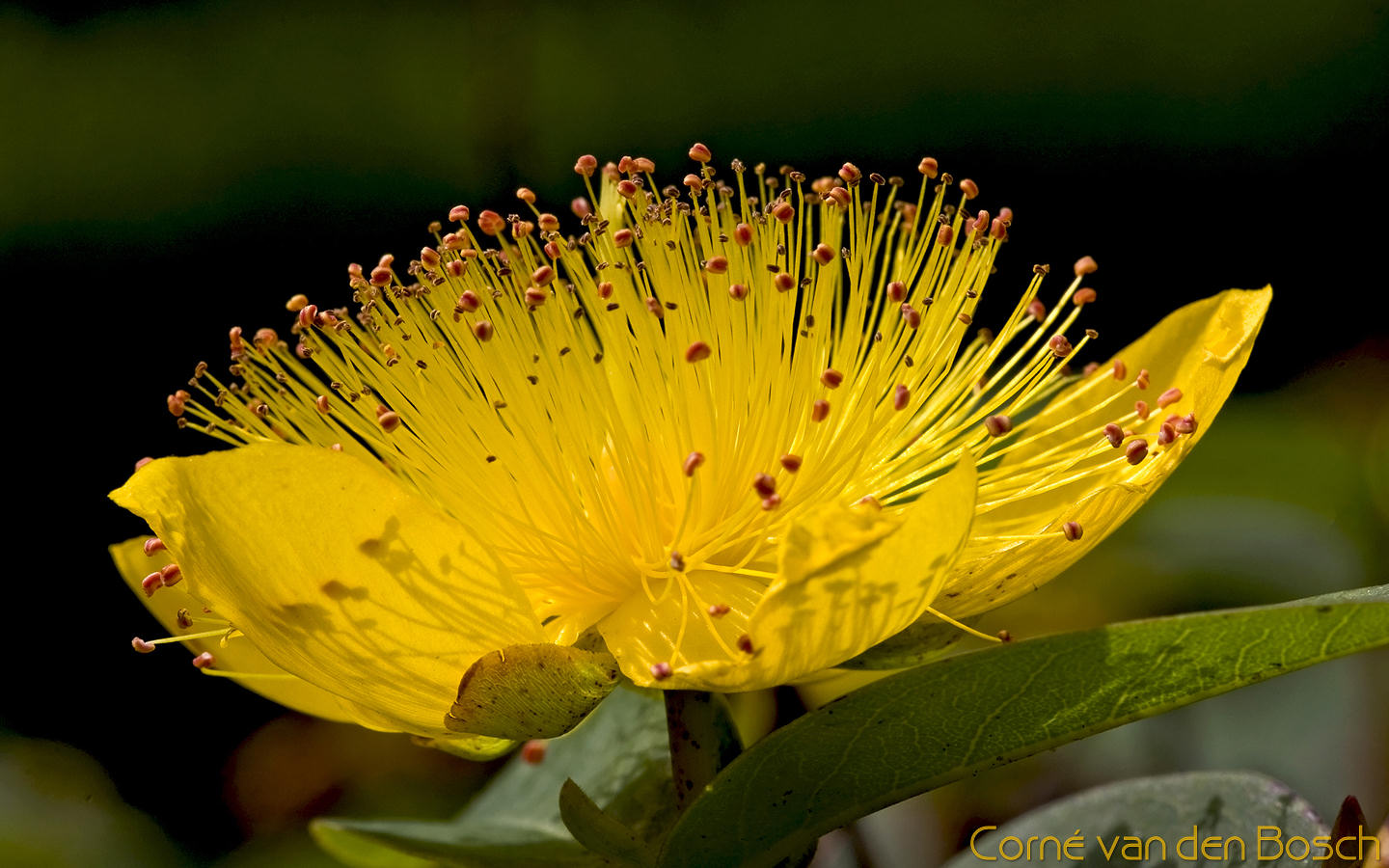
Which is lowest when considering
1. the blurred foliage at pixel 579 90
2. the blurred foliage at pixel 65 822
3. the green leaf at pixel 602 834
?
the blurred foliage at pixel 65 822

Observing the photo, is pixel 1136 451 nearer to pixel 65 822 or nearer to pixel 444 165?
→ pixel 65 822

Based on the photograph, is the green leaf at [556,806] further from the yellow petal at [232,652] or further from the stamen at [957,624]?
the stamen at [957,624]

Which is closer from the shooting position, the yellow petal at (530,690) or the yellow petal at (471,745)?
the yellow petal at (530,690)

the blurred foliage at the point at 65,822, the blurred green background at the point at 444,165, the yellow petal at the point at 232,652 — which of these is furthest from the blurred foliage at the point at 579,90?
the yellow petal at the point at 232,652

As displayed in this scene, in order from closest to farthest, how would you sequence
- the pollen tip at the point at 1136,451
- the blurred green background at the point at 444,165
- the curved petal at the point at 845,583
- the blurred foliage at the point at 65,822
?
the curved petal at the point at 845,583 < the pollen tip at the point at 1136,451 < the blurred foliage at the point at 65,822 < the blurred green background at the point at 444,165

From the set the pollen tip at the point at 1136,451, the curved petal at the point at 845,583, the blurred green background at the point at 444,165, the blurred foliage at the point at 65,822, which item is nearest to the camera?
the curved petal at the point at 845,583

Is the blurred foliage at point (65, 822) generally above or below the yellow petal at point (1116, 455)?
below

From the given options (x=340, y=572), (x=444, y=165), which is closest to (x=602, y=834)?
(x=340, y=572)

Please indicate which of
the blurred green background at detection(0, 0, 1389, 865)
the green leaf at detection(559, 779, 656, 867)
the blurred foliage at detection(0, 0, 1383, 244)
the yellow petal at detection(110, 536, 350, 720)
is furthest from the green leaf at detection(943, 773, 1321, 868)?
the blurred foliage at detection(0, 0, 1383, 244)
